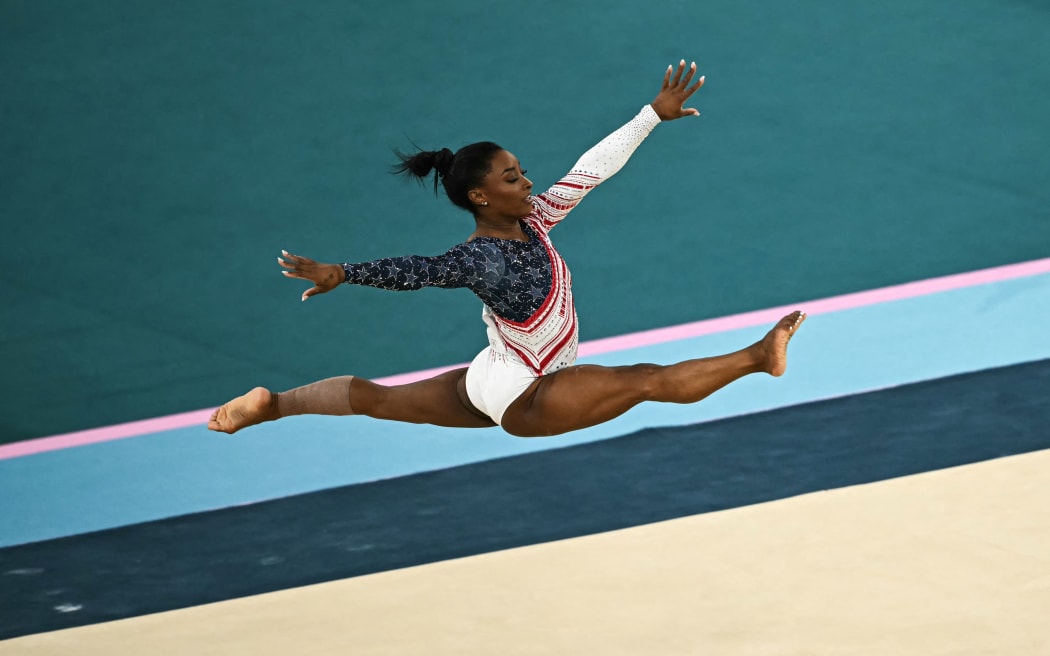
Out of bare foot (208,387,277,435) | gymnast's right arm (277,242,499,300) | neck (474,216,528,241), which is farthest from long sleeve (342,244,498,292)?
bare foot (208,387,277,435)

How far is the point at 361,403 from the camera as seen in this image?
13.9ft

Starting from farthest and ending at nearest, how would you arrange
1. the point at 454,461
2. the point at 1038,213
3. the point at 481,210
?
the point at 1038,213 < the point at 454,461 < the point at 481,210

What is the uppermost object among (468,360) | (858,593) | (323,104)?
(323,104)

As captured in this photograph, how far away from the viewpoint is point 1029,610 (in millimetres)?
4449

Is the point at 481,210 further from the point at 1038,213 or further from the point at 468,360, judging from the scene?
the point at 1038,213

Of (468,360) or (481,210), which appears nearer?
(481,210)

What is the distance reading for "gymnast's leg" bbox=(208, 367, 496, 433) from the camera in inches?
165

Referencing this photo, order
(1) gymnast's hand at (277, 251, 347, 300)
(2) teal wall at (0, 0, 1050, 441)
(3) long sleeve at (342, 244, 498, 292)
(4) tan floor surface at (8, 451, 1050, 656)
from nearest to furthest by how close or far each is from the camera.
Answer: (1) gymnast's hand at (277, 251, 347, 300) < (3) long sleeve at (342, 244, 498, 292) < (4) tan floor surface at (8, 451, 1050, 656) < (2) teal wall at (0, 0, 1050, 441)

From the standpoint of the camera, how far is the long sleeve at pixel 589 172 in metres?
4.32

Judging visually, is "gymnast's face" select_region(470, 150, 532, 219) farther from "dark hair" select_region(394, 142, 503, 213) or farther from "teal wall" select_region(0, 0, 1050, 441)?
"teal wall" select_region(0, 0, 1050, 441)

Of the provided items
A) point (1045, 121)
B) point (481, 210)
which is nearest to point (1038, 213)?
point (1045, 121)

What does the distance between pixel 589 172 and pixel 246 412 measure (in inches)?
51.6

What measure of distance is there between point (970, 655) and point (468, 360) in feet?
12.4

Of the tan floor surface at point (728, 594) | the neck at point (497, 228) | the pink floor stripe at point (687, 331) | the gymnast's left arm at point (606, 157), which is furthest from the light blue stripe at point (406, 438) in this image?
the neck at point (497, 228)
